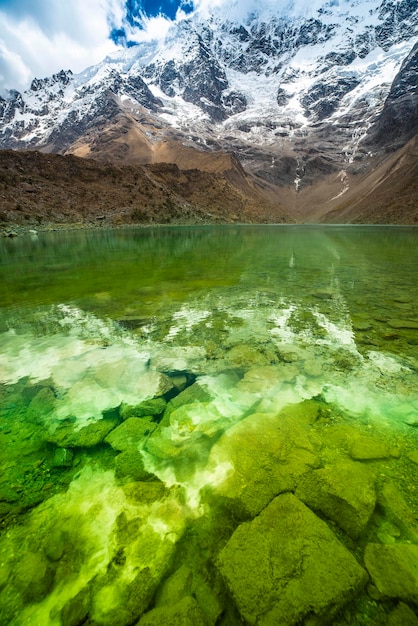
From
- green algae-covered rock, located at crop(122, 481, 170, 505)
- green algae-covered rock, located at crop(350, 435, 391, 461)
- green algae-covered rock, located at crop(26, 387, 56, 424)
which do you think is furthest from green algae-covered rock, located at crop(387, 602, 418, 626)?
green algae-covered rock, located at crop(26, 387, 56, 424)

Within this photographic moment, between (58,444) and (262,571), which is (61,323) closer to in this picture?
(58,444)

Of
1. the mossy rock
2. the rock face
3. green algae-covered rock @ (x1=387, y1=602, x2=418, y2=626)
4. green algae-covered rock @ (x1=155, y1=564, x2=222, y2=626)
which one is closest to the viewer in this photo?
green algae-covered rock @ (x1=387, y1=602, x2=418, y2=626)

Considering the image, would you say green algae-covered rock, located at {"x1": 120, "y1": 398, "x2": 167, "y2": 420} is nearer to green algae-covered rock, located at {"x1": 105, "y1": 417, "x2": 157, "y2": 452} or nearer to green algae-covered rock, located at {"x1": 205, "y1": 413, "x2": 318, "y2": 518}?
green algae-covered rock, located at {"x1": 105, "y1": 417, "x2": 157, "y2": 452}

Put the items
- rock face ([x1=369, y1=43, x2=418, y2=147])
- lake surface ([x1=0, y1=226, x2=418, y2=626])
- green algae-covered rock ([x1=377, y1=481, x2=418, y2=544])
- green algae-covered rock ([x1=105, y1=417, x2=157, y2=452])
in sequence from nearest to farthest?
lake surface ([x1=0, y1=226, x2=418, y2=626]) → green algae-covered rock ([x1=377, y1=481, x2=418, y2=544]) → green algae-covered rock ([x1=105, y1=417, x2=157, y2=452]) → rock face ([x1=369, y1=43, x2=418, y2=147])

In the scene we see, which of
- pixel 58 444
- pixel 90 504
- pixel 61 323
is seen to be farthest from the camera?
pixel 61 323

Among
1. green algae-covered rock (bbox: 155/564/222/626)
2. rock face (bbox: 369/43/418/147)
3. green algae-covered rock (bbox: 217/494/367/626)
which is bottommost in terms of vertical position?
green algae-covered rock (bbox: 155/564/222/626)

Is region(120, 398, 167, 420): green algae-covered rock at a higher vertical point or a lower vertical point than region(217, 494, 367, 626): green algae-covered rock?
lower

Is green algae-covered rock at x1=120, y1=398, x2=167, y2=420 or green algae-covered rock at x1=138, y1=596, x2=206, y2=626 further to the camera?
green algae-covered rock at x1=120, y1=398, x2=167, y2=420

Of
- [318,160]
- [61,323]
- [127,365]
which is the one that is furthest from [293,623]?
[318,160]
